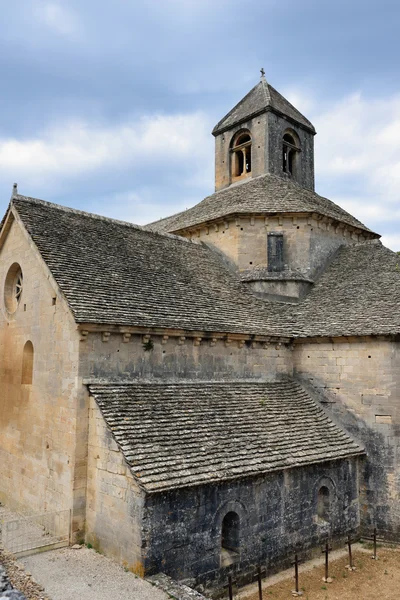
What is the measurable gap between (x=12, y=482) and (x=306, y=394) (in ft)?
27.3

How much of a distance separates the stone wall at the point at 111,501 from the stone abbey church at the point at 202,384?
43 mm

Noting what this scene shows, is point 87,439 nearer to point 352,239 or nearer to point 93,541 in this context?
point 93,541

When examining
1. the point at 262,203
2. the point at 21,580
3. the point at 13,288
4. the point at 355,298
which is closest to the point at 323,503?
the point at 355,298

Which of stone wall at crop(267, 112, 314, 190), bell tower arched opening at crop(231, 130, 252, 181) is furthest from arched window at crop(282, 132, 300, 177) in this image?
bell tower arched opening at crop(231, 130, 252, 181)

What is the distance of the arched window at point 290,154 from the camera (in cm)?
2100

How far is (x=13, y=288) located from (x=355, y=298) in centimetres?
996

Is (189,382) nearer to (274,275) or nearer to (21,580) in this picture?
(21,580)

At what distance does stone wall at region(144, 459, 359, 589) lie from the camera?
29.7 ft

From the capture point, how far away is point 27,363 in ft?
43.1

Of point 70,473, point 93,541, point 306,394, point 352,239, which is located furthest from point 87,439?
point 352,239

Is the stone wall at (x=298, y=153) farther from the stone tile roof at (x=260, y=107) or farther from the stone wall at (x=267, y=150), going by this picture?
the stone tile roof at (x=260, y=107)

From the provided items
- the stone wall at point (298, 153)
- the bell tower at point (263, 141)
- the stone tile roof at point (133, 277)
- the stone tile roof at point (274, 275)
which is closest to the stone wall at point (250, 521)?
the stone tile roof at point (133, 277)

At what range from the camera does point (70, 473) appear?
1068 centimetres

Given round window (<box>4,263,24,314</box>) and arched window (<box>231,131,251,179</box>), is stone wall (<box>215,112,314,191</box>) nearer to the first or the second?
arched window (<box>231,131,251,179</box>)
